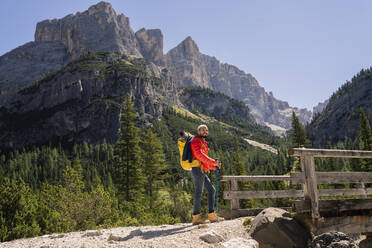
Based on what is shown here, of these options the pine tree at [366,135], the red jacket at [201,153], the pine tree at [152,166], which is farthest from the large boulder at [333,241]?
the pine tree at [366,135]

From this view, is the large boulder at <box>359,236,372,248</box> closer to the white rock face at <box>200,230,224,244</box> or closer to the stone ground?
the stone ground

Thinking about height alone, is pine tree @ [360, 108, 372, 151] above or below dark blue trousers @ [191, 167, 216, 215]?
above

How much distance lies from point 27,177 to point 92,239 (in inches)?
4440

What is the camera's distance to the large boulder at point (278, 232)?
20.2ft

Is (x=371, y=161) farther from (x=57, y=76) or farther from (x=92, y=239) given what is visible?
(x=57, y=76)

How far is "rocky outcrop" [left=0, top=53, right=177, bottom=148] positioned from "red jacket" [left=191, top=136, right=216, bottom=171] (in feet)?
416

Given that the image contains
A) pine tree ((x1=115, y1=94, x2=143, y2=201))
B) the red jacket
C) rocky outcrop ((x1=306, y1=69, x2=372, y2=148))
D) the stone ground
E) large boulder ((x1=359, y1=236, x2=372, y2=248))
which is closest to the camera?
the stone ground

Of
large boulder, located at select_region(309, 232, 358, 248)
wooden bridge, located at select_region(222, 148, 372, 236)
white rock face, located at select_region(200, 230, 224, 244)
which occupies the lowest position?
large boulder, located at select_region(309, 232, 358, 248)

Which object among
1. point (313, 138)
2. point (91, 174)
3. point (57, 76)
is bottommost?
point (91, 174)

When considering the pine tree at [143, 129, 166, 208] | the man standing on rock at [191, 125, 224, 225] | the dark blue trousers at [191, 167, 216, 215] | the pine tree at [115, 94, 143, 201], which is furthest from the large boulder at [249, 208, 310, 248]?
the pine tree at [143, 129, 166, 208]

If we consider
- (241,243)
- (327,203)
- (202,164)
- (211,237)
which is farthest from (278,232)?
(202,164)

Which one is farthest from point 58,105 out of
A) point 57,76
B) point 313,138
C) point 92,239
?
point 92,239

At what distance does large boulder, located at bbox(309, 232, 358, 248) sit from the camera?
18.4ft

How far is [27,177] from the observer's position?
338 feet
